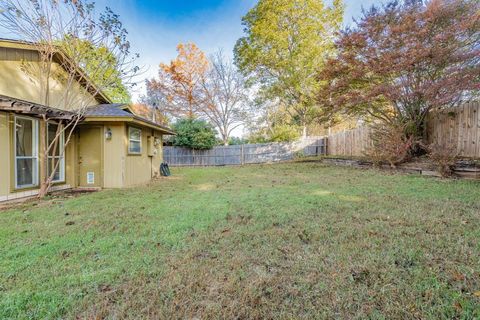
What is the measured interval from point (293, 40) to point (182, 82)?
10897 millimetres

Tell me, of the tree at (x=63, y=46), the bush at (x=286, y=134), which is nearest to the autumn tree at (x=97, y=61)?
the tree at (x=63, y=46)

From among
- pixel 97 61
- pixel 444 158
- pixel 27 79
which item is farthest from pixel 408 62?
pixel 27 79

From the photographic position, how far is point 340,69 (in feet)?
32.3

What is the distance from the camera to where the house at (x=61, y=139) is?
5.30 metres

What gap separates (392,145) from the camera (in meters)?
8.78

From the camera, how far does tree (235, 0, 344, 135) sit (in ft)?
52.2

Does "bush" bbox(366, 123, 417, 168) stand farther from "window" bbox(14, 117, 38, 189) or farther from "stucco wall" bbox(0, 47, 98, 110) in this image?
"window" bbox(14, 117, 38, 189)

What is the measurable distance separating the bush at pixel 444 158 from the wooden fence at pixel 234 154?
31.3 feet

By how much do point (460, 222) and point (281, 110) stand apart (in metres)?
20.4

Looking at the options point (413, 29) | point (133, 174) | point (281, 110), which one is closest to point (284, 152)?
point (281, 110)

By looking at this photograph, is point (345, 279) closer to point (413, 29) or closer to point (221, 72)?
point (413, 29)

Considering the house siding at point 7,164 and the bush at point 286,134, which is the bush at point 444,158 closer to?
the bush at point 286,134

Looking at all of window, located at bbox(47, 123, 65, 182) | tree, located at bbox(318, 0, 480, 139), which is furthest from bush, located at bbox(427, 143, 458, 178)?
window, located at bbox(47, 123, 65, 182)

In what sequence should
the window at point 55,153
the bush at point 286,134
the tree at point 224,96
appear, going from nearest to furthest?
the window at point 55,153
the bush at point 286,134
the tree at point 224,96
